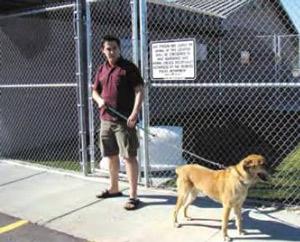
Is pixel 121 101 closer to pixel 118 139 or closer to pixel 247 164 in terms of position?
pixel 118 139

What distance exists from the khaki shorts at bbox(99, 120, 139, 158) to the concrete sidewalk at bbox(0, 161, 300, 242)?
65 centimetres

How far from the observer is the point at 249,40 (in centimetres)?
1997

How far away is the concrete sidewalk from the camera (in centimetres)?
551

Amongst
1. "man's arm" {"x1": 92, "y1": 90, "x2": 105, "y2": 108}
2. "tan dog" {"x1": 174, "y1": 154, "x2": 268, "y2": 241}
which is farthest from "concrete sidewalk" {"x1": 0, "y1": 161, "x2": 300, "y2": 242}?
"man's arm" {"x1": 92, "y1": 90, "x2": 105, "y2": 108}

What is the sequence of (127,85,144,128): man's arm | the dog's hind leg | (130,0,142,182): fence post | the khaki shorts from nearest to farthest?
the dog's hind leg → (127,85,144,128): man's arm → the khaki shorts → (130,0,142,182): fence post

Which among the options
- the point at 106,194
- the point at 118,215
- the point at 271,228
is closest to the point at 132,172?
Result: the point at 118,215

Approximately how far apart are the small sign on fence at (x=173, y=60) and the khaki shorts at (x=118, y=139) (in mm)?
963

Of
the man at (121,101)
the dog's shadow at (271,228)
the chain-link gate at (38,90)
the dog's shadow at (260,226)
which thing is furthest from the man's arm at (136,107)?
the chain-link gate at (38,90)

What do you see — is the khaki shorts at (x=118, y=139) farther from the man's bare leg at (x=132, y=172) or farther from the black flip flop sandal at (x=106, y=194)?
the black flip flop sandal at (x=106, y=194)

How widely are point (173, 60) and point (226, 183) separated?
6.92 ft

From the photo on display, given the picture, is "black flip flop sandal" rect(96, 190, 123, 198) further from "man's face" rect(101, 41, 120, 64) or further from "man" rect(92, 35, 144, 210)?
"man's face" rect(101, 41, 120, 64)

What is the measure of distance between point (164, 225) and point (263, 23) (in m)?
20.0

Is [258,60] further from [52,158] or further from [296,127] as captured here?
[52,158]

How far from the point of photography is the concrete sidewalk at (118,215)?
18.1ft
